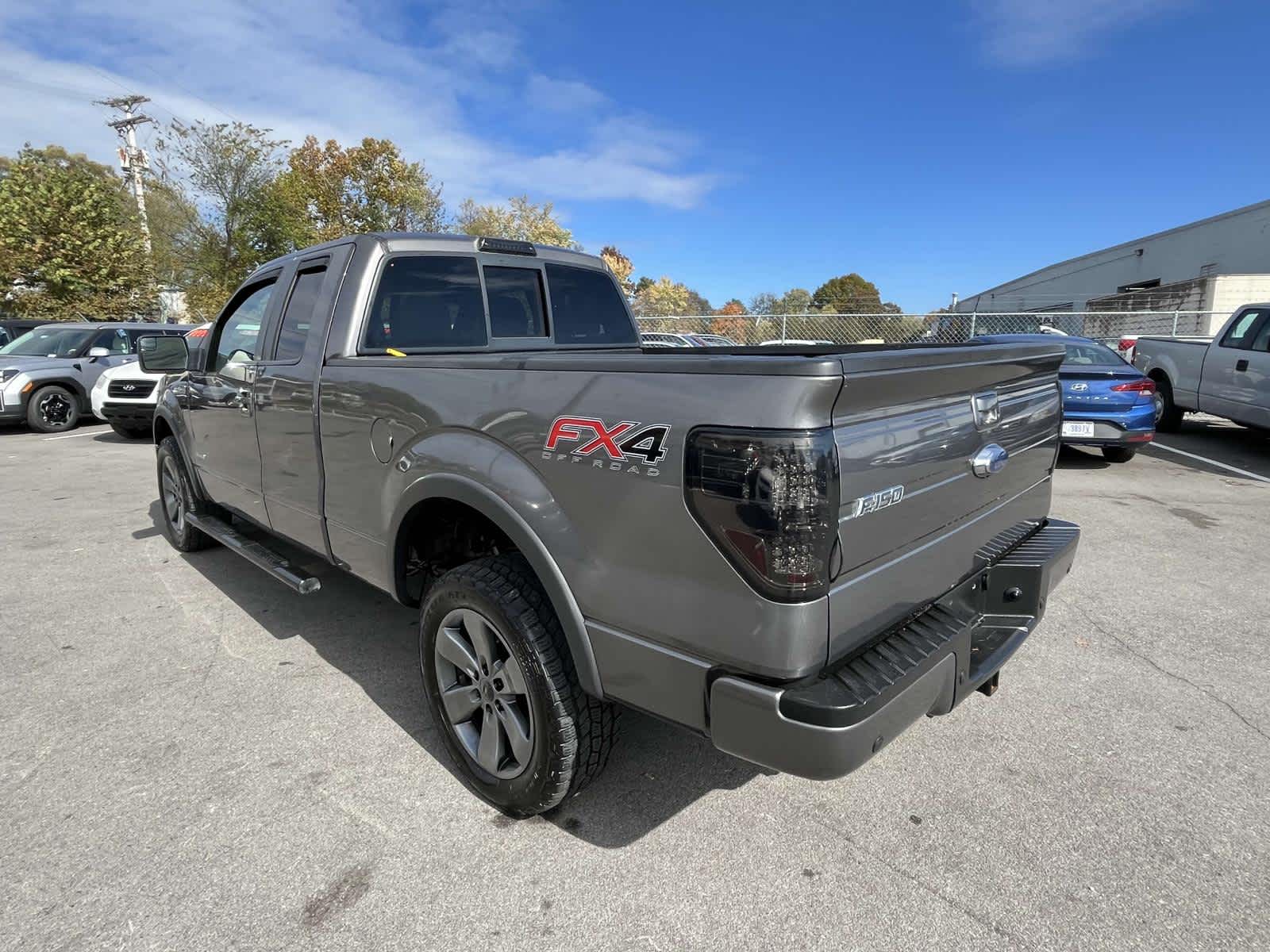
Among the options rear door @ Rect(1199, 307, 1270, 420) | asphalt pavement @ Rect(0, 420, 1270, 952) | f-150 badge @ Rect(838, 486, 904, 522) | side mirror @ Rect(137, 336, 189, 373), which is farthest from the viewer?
rear door @ Rect(1199, 307, 1270, 420)

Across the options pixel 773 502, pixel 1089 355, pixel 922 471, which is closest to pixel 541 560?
pixel 773 502

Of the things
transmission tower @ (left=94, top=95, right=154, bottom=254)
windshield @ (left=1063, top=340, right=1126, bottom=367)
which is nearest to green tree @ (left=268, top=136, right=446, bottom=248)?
transmission tower @ (left=94, top=95, right=154, bottom=254)

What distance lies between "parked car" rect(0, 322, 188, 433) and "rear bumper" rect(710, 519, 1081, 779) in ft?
41.8

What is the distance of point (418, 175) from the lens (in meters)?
A: 30.4

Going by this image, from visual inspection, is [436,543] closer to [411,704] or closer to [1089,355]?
[411,704]

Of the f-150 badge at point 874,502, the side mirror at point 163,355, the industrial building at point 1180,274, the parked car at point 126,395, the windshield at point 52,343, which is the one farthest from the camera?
the industrial building at point 1180,274

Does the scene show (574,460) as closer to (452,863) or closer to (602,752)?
(602,752)

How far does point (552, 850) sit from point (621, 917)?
0.36 metres

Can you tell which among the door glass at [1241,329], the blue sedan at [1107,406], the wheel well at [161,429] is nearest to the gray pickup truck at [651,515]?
the wheel well at [161,429]

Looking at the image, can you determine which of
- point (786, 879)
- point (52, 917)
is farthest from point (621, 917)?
point (52, 917)

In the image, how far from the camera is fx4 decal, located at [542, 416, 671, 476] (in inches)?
69.8

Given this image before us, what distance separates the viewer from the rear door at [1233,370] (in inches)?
342

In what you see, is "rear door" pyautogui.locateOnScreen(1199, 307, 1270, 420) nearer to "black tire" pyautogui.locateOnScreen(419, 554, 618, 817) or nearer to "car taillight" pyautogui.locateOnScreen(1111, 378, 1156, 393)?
"car taillight" pyautogui.locateOnScreen(1111, 378, 1156, 393)

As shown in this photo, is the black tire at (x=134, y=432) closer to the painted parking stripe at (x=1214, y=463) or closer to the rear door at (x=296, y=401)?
the rear door at (x=296, y=401)
